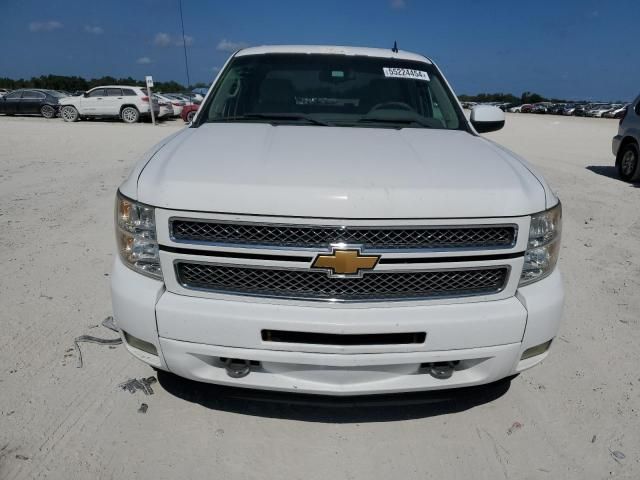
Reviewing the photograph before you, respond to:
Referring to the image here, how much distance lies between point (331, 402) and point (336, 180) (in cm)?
106

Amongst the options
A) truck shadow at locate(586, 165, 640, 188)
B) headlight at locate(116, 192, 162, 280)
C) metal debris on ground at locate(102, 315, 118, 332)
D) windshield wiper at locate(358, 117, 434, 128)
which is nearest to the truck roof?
windshield wiper at locate(358, 117, 434, 128)

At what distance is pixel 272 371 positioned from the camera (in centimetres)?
208

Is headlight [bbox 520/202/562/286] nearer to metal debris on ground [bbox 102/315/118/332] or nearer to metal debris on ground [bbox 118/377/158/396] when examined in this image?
metal debris on ground [bbox 118/377/158/396]

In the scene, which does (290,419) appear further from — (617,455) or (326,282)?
(617,455)

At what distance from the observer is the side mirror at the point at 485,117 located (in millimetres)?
3578

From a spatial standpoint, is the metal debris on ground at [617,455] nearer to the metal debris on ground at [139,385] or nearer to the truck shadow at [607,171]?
the metal debris on ground at [139,385]

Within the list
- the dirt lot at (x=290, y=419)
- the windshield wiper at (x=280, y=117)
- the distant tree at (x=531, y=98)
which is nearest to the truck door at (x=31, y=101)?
the dirt lot at (x=290, y=419)

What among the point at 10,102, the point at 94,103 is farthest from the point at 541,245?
the point at 10,102

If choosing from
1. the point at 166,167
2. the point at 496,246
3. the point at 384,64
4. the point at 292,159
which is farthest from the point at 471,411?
the point at 384,64

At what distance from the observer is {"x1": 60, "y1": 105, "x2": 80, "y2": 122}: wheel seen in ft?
70.7

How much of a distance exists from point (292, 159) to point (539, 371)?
6.63 ft

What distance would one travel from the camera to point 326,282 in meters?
1.98

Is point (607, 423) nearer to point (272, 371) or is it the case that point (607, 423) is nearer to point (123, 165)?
point (272, 371)

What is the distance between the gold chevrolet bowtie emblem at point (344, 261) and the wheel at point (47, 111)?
26793mm
